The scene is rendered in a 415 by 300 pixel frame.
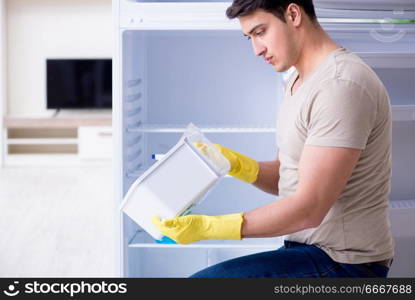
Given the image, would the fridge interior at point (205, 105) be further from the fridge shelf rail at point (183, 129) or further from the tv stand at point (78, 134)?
the tv stand at point (78, 134)

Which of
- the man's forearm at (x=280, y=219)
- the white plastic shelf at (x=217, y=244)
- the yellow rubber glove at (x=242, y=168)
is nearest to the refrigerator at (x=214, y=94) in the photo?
the white plastic shelf at (x=217, y=244)

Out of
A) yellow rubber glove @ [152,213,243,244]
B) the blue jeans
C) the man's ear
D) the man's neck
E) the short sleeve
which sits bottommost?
the blue jeans

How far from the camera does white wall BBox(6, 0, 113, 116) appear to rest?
7531 millimetres

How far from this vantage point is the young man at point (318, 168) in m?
1.66

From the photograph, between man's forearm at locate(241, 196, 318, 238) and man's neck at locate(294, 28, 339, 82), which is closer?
man's forearm at locate(241, 196, 318, 238)

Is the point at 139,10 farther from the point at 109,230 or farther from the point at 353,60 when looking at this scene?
the point at 109,230

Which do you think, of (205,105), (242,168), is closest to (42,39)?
(205,105)

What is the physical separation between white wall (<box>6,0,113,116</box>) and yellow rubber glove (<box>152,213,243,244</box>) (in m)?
5.97

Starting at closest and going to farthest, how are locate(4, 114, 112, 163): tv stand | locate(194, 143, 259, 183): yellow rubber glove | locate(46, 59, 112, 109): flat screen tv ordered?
locate(194, 143, 259, 183): yellow rubber glove < locate(4, 114, 112, 163): tv stand < locate(46, 59, 112, 109): flat screen tv

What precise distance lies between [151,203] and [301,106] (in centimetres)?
44

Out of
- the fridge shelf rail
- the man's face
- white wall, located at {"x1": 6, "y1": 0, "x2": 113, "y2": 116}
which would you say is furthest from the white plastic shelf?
white wall, located at {"x1": 6, "y1": 0, "x2": 113, "y2": 116}

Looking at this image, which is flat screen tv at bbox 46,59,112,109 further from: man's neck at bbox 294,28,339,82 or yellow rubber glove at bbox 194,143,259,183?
man's neck at bbox 294,28,339,82

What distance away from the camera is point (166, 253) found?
3027 mm

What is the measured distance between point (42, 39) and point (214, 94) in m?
4.98
